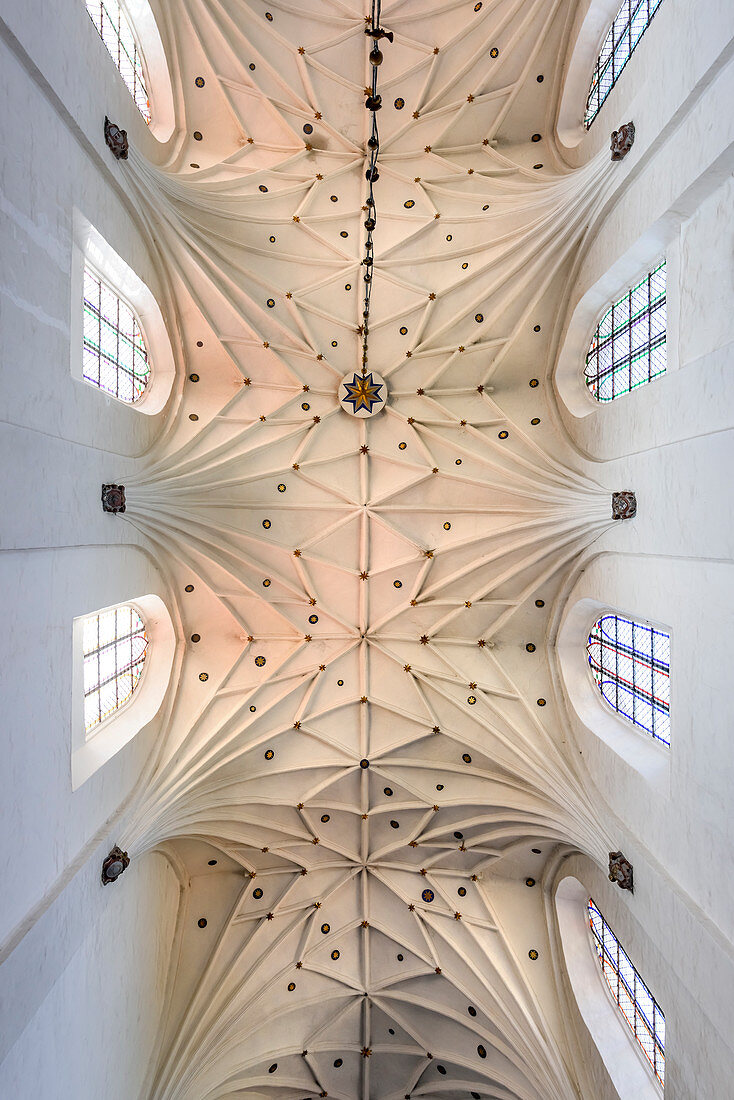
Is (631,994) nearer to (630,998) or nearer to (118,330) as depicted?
(630,998)

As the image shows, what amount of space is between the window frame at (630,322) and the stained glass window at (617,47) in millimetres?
3423

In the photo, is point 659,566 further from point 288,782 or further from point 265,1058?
point 265,1058

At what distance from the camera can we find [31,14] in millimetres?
7516

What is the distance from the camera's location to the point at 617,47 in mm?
11445

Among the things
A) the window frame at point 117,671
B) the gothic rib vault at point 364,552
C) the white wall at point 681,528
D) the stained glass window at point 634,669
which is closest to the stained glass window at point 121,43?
the gothic rib vault at point 364,552

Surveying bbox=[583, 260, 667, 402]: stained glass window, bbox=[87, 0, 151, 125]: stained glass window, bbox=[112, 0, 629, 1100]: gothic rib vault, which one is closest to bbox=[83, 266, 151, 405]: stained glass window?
bbox=[112, 0, 629, 1100]: gothic rib vault

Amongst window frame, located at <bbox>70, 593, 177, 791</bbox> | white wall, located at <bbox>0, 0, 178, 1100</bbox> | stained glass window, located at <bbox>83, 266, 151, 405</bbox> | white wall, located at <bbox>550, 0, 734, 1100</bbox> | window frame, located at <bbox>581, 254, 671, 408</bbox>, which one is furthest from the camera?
stained glass window, located at <bbox>83, 266, 151, 405</bbox>

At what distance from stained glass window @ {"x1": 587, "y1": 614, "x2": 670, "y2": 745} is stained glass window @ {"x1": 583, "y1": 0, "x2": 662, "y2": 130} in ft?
32.1

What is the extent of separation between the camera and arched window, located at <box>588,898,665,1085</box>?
431 inches

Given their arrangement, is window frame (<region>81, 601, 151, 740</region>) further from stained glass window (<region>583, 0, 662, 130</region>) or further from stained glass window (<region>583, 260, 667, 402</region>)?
stained glass window (<region>583, 0, 662, 130</region>)

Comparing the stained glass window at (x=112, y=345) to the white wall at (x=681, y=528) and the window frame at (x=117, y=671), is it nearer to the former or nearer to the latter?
the window frame at (x=117, y=671)

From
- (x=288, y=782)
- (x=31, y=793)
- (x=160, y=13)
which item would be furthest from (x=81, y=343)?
(x=288, y=782)

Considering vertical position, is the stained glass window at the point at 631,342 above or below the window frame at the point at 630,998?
above

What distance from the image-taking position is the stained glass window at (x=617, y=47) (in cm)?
1054
